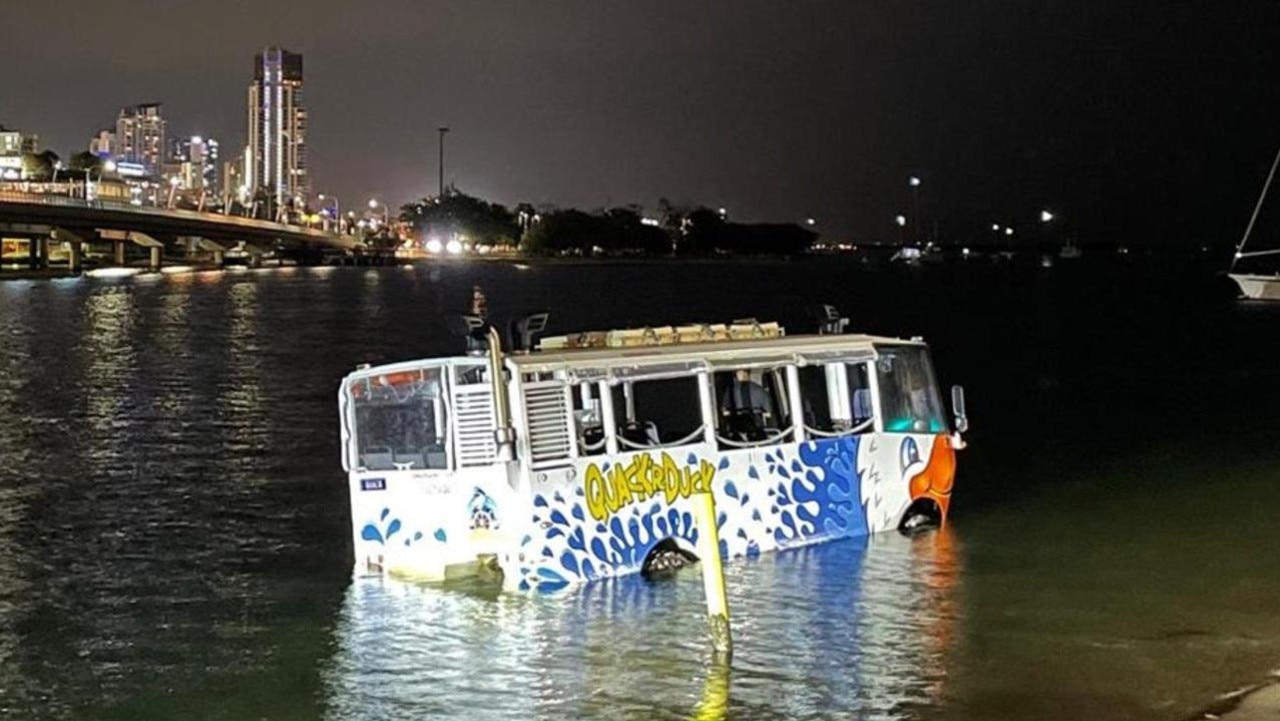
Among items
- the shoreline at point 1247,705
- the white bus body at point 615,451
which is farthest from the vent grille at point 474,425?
the shoreline at point 1247,705

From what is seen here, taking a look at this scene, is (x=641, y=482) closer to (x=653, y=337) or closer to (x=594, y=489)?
(x=594, y=489)

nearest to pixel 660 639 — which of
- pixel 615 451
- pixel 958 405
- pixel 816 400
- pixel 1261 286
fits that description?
pixel 615 451

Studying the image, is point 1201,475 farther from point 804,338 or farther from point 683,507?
point 683,507

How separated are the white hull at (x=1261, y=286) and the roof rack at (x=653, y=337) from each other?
13734 centimetres

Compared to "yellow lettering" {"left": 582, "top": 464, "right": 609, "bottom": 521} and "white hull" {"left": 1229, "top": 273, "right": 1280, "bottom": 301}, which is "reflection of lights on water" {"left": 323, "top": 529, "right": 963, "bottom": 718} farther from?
"white hull" {"left": 1229, "top": 273, "right": 1280, "bottom": 301}

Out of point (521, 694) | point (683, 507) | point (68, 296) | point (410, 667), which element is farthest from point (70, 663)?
point (68, 296)

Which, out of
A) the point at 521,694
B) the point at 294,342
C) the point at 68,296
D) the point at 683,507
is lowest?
the point at 521,694

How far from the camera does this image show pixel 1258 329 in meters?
114

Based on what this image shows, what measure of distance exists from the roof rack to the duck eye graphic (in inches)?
91.7

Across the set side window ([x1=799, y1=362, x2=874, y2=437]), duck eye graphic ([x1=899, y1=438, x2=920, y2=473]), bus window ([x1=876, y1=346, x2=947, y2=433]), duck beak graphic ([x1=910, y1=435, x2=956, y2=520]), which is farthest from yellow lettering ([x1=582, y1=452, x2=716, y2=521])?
duck beak graphic ([x1=910, y1=435, x2=956, y2=520])

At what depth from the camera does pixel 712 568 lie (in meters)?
16.9

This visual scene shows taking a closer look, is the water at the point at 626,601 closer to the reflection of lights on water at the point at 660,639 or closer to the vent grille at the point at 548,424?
the reflection of lights on water at the point at 660,639

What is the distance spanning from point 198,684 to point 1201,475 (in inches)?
986

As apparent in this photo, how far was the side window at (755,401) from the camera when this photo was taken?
21406 millimetres
